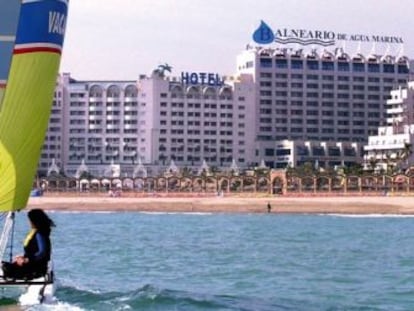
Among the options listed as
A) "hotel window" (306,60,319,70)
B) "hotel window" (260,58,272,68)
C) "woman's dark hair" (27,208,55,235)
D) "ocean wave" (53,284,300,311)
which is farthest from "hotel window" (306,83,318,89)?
"woman's dark hair" (27,208,55,235)

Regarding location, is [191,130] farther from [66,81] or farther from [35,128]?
[35,128]

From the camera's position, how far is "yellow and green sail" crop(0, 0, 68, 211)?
2034cm

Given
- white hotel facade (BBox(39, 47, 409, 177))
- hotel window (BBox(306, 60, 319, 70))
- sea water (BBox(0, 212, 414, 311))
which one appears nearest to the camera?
sea water (BBox(0, 212, 414, 311))

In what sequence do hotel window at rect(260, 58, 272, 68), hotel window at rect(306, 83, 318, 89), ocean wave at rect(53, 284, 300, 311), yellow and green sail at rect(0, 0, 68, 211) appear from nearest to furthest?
1. yellow and green sail at rect(0, 0, 68, 211)
2. ocean wave at rect(53, 284, 300, 311)
3. hotel window at rect(260, 58, 272, 68)
4. hotel window at rect(306, 83, 318, 89)

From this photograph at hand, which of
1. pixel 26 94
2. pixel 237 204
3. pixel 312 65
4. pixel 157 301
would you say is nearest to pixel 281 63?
pixel 312 65

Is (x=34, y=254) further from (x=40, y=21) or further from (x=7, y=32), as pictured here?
(x=40, y=21)

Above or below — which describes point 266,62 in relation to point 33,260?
above

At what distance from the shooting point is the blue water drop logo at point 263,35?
195 metres

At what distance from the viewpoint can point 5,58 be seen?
67.8 feet

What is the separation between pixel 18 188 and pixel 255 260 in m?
18.9

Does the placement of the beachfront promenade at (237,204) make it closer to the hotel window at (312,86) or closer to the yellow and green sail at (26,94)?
the hotel window at (312,86)

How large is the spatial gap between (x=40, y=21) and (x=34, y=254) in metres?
4.74

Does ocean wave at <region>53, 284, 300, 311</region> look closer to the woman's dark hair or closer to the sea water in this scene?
the sea water

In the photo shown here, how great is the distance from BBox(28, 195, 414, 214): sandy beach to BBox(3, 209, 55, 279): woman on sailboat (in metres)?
94.1
